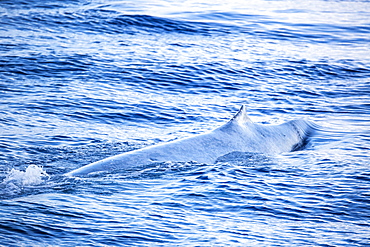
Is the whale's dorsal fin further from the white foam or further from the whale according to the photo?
the white foam

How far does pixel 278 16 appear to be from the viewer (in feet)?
97.6

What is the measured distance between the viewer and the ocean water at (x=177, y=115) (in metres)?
9.09

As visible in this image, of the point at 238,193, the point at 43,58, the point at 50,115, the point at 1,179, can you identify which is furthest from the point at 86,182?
the point at 43,58

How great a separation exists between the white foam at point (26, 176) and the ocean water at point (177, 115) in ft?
0.08

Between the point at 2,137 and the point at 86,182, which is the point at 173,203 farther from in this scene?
the point at 2,137

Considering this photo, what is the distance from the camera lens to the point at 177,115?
16.0m

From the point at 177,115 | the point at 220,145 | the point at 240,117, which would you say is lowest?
the point at 177,115

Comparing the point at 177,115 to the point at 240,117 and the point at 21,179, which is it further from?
the point at 21,179

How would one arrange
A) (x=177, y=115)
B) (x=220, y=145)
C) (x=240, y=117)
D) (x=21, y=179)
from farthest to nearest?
(x=177, y=115), (x=240, y=117), (x=220, y=145), (x=21, y=179)

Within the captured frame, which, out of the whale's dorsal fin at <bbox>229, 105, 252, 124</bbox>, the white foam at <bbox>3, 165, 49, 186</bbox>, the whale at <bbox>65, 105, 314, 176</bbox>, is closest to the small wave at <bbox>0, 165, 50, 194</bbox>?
the white foam at <bbox>3, 165, 49, 186</bbox>

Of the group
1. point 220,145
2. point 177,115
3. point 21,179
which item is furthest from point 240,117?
point 21,179

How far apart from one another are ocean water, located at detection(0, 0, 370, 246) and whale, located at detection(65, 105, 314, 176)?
0.28m

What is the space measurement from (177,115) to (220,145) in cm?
389

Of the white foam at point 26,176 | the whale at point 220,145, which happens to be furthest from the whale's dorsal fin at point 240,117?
the white foam at point 26,176
